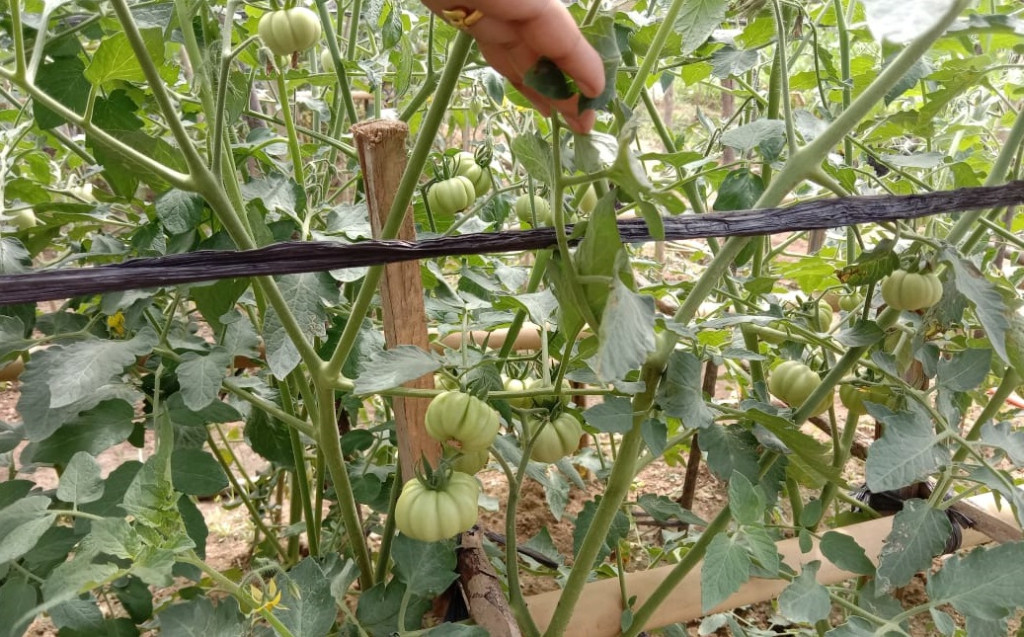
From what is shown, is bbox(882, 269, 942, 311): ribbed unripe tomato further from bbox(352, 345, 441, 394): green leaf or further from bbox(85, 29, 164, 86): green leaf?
bbox(85, 29, 164, 86): green leaf

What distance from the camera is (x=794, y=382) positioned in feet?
3.92

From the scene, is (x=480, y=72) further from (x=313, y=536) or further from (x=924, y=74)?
(x=313, y=536)

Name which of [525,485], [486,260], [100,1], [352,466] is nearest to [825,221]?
[486,260]

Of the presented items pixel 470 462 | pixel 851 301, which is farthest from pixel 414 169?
pixel 851 301

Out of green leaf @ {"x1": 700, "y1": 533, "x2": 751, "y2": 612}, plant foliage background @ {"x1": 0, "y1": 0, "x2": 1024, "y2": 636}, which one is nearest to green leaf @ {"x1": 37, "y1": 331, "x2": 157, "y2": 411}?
plant foliage background @ {"x1": 0, "y1": 0, "x2": 1024, "y2": 636}

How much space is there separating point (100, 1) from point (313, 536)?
0.89 metres

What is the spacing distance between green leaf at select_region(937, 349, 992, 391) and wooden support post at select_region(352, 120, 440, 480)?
2.25 ft

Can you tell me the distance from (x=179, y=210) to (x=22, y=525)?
418mm

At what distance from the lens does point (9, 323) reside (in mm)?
933

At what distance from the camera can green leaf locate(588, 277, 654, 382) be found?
51 cm

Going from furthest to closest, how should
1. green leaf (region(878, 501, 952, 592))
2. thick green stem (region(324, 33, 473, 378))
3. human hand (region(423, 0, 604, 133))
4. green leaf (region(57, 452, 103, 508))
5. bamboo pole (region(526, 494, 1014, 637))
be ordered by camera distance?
1. bamboo pole (region(526, 494, 1014, 637))
2. green leaf (region(878, 501, 952, 592))
3. green leaf (region(57, 452, 103, 508))
4. thick green stem (region(324, 33, 473, 378))
5. human hand (region(423, 0, 604, 133))

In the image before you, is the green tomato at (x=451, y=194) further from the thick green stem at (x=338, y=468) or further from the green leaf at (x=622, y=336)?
the green leaf at (x=622, y=336)

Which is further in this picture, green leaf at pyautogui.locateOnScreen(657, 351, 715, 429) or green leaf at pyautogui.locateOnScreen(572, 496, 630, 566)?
green leaf at pyautogui.locateOnScreen(572, 496, 630, 566)

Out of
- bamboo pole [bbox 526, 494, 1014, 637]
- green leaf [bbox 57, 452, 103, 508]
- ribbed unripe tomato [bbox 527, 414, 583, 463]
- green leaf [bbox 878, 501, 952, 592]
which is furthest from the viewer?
bamboo pole [bbox 526, 494, 1014, 637]
